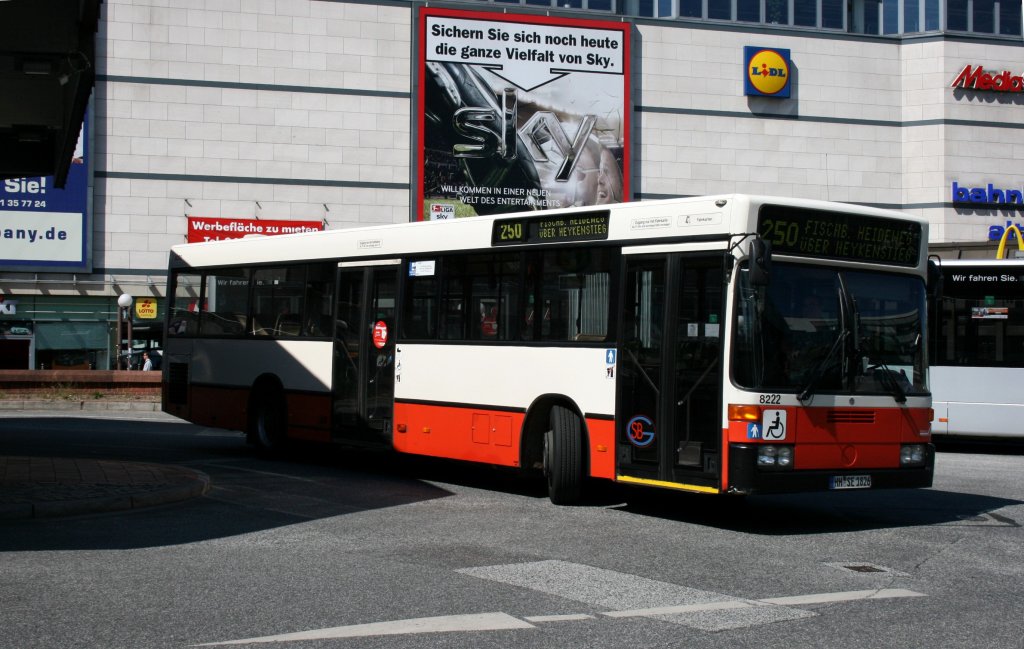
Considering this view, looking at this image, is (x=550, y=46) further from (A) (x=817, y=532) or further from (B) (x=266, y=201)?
(A) (x=817, y=532)

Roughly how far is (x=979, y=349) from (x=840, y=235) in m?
10.3

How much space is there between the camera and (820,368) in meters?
10.4

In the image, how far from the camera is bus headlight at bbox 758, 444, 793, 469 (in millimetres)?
10039

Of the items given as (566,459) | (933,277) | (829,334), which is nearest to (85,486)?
(566,459)

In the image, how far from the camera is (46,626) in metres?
6.39

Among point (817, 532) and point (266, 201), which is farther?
point (266, 201)

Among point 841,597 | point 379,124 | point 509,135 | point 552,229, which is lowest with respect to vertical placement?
point 841,597

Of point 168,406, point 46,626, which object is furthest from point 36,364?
point 46,626

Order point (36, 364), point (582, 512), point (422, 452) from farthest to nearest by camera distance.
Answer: point (36, 364), point (422, 452), point (582, 512)

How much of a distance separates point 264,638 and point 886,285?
7016mm

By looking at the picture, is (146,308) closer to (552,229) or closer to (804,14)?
(804,14)

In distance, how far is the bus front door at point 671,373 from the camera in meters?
10.4

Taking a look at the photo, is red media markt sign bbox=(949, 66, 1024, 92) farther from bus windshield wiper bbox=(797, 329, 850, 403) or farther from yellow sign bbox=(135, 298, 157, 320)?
bus windshield wiper bbox=(797, 329, 850, 403)

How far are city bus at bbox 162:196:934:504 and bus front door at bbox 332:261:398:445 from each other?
0.03m
